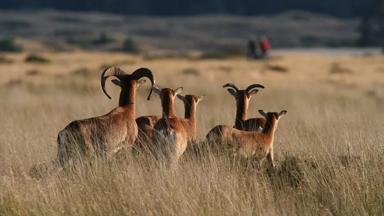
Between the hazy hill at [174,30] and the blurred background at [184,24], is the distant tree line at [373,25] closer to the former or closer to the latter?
the blurred background at [184,24]

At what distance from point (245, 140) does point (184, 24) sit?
103013mm

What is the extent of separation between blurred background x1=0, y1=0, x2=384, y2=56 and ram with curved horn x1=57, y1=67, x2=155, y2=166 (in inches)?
2392

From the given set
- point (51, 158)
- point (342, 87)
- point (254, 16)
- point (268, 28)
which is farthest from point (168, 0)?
point (51, 158)

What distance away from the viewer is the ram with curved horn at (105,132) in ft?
37.8

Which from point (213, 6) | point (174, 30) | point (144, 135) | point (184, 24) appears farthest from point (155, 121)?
point (213, 6)

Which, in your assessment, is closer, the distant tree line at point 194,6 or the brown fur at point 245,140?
the brown fur at point 245,140

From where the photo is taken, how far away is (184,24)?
115m

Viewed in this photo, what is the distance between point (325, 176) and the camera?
1080cm

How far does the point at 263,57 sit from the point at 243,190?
1566 inches

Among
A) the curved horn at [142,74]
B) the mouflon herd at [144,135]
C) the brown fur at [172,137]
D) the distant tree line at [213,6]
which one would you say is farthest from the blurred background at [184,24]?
the brown fur at [172,137]

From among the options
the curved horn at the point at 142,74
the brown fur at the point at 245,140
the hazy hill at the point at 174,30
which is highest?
the hazy hill at the point at 174,30

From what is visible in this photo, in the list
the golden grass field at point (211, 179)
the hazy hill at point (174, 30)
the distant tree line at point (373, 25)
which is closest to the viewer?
the golden grass field at point (211, 179)

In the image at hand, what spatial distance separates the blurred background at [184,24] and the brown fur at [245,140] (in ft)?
199

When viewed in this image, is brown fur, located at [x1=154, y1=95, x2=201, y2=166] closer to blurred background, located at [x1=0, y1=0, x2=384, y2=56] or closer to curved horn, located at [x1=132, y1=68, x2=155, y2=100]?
curved horn, located at [x1=132, y1=68, x2=155, y2=100]
